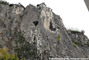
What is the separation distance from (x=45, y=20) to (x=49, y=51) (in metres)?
8.20

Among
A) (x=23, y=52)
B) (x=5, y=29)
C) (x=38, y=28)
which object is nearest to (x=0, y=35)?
(x=5, y=29)

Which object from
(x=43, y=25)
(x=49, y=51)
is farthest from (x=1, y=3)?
(x=49, y=51)

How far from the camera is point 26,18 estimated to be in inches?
1128

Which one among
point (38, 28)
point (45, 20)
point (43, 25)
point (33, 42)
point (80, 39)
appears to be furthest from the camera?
point (80, 39)

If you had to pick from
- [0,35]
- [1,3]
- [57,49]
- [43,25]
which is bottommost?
[57,49]

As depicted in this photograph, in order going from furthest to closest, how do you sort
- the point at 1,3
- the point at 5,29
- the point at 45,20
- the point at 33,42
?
1. the point at 1,3
2. the point at 5,29
3. the point at 45,20
4. the point at 33,42

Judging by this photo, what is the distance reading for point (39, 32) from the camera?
74.7 feet

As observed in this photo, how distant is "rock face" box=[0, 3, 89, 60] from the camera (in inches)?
837

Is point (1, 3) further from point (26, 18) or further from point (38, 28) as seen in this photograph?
point (38, 28)

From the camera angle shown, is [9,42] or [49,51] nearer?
[49,51]

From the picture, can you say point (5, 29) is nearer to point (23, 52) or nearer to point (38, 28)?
point (38, 28)

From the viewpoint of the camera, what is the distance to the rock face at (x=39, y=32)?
2126cm

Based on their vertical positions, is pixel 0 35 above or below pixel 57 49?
above

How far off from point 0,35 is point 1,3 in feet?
38.3
